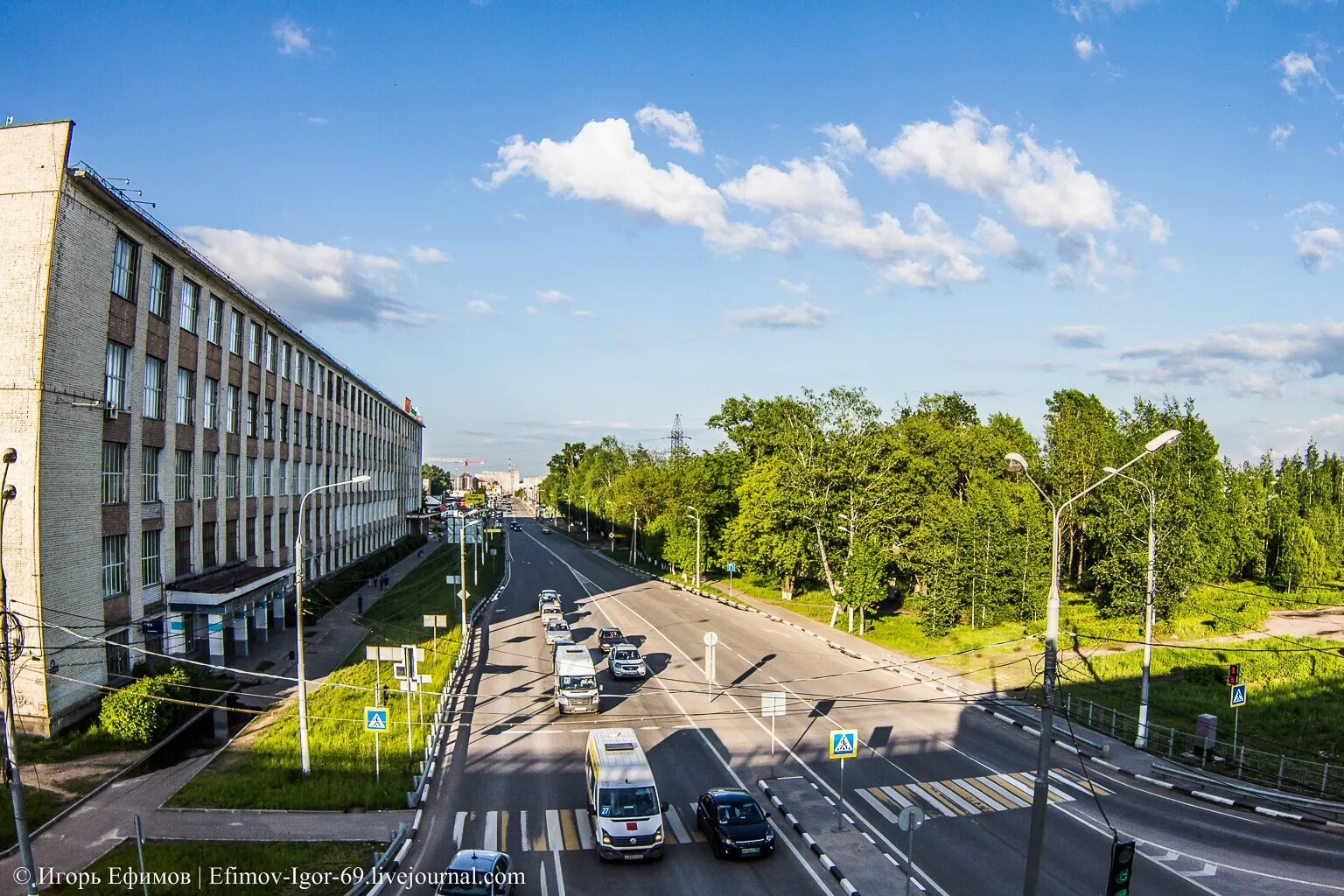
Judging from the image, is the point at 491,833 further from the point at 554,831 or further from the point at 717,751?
the point at 717,751

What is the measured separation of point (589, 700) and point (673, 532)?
4800cm

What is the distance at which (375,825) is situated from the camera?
20.9 meters

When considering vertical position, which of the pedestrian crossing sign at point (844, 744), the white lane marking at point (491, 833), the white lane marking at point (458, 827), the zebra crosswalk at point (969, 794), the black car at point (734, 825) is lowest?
the white lane marking at point (458, 827)

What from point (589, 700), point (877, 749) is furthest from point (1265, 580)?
point (589, 700)

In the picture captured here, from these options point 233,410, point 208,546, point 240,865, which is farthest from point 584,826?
point 233,410

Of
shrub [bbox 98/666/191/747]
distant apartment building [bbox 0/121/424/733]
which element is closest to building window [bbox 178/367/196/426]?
distant apartment building [bbox 0/121/424/733]

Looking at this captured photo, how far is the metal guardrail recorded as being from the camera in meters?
24.6

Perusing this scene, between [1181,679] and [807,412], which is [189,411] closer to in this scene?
[807,412]

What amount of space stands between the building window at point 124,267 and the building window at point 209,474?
10.5 m

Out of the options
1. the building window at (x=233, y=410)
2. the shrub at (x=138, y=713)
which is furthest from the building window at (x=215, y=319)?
the shrub at (x=138, y=713)

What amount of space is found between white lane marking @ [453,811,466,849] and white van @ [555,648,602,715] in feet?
31.0

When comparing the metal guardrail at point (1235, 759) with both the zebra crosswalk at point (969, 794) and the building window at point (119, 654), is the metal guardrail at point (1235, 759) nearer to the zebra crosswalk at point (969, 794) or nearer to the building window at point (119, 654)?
the zebra crosswalk at point (969, 794)

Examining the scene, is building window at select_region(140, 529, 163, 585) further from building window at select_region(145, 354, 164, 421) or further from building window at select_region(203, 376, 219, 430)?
building window at select_region(203, 376, 219, 430)

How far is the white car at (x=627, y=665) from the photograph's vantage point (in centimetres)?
3666
